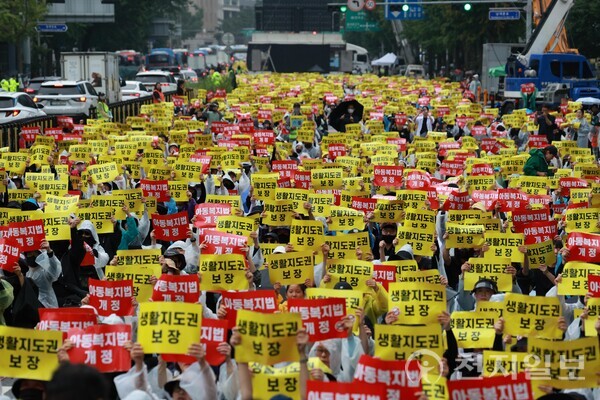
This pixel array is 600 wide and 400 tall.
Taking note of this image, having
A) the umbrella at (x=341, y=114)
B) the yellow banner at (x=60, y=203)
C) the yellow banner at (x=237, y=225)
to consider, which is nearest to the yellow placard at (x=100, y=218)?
the yellow banner at (x=60, y=203)

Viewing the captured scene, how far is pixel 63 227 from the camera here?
13.3 m

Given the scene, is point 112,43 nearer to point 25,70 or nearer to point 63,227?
point 25,70

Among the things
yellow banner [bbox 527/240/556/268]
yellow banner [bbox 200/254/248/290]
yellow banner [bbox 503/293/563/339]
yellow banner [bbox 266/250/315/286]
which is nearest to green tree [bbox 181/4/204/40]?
yellow banner [bbox 527/240/556/268]

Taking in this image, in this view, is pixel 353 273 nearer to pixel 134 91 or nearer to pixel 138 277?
pixel 138 277

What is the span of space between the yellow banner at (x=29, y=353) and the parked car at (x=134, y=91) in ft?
112

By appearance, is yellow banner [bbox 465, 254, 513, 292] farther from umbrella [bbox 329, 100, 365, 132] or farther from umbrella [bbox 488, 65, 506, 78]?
umbrella [bbox 488, 65, 506, 78]

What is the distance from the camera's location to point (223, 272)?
10.9 meters

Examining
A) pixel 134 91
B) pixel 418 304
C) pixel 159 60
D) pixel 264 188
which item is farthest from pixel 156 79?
pixel 418 304

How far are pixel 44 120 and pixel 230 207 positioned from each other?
15385mm

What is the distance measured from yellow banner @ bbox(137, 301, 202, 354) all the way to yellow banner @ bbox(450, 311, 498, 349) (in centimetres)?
198

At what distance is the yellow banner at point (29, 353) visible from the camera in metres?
8.35

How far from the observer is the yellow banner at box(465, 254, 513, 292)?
11.3 m

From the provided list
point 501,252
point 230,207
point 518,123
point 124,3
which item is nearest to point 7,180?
point 230,207

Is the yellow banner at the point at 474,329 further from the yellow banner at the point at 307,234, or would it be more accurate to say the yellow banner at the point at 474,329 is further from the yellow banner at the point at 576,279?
the yellow banner at the point at 307,234
